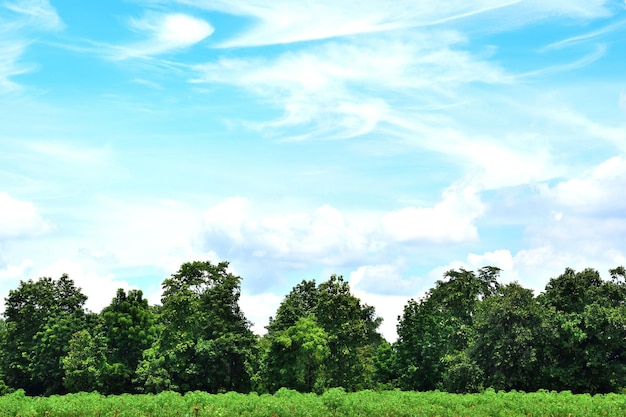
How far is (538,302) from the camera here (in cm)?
5406

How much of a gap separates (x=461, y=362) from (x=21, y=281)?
44065 mm

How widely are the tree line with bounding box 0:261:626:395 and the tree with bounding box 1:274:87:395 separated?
13 centimetres

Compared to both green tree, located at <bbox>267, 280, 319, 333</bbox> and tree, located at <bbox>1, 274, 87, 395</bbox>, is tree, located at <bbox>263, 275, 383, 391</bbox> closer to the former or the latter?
green tree, located at <bbox>267, 280, 319, 333</bbox>

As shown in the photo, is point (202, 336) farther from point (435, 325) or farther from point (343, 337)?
point (435, 325)

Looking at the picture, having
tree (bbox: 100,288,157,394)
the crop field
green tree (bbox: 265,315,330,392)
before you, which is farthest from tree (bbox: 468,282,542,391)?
tree (bbox: 100,288,157,394)

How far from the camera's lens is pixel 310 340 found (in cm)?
5394

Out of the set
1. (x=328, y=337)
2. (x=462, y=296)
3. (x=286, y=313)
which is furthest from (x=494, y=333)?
(x=286, y=313)

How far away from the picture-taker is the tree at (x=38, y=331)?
6431cm

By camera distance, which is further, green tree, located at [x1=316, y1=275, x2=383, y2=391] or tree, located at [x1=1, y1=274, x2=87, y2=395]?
tree, located at [x1=1, y1=274, x2=87, y2=395]

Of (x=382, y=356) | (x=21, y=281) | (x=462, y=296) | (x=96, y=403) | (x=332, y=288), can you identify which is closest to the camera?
(x=96, y=403)

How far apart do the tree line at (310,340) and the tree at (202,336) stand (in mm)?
102

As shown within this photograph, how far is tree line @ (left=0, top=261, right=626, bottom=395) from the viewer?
52.1 m

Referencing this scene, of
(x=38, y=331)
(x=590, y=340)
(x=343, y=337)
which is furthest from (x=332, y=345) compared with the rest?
(x=38, y=331)

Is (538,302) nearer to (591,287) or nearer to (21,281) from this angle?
(591,287)
